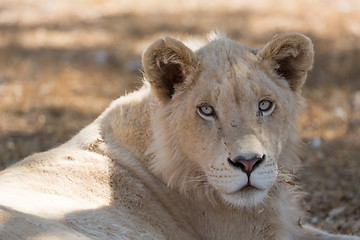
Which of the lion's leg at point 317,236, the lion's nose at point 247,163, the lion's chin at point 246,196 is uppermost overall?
the lion's nose at point 247,163

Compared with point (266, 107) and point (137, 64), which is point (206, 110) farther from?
point (137, 64)

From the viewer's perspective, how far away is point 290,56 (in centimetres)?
434

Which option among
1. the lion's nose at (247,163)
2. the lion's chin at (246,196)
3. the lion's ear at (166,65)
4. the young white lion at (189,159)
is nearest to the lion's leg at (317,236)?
the young white lion at (189,159)

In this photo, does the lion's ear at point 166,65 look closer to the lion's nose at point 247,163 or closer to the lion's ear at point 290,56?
the lion's ear at point 290,56

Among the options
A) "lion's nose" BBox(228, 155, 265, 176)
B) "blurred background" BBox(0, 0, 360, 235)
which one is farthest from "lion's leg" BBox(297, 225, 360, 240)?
"lion's nose" BBox(228, 155, 265, 176)

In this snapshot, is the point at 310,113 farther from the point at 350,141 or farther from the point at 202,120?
the point at 202,120

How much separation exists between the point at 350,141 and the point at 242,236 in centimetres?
430

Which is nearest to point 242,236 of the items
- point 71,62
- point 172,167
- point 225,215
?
point 225,215

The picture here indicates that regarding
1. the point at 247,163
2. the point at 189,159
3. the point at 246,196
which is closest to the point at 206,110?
the point at 189,159

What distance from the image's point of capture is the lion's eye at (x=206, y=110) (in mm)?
3979

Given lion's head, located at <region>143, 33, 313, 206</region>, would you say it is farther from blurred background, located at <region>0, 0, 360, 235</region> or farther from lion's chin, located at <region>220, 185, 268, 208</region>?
blurred background, located at <region>0, 0, 360, 235</region>

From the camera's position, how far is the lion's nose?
3.62 meters

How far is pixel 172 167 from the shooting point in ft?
14.0

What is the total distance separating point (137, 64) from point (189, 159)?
7.20 metres
